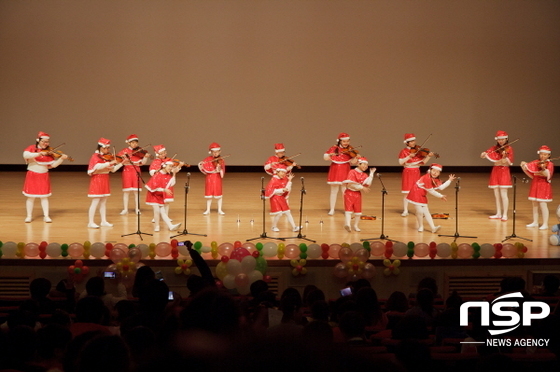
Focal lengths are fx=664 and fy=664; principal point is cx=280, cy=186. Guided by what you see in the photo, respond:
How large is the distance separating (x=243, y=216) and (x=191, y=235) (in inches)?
65.2

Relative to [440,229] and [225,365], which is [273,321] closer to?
[225,365]

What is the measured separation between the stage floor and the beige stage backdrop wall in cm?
194

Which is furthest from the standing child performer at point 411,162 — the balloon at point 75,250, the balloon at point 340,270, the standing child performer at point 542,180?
the balloon at point 75,250

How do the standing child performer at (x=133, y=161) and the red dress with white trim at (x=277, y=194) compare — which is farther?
the standing child performer at (x=133, y=161)

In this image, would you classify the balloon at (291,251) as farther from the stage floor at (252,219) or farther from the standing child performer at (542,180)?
the standing child performer at (542,180)

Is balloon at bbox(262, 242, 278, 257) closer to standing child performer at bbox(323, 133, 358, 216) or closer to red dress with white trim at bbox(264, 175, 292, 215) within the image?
red dress with white trim at bbox(264, 175, 292, 215)

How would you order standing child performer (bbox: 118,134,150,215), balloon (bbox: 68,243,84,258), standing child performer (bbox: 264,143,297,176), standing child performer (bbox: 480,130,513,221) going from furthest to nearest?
standing child performer (bbox: 118,134,150,215) < standing child performer (bbox: 480,130,513,221) < standing child performer (bbox: 264,143,297,176) < balloon (bbox: 68,243,84,258)

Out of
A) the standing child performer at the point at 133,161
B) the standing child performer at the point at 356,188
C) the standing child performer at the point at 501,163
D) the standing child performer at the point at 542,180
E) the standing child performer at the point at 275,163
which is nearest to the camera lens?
the standing child performer at the point at 356,188

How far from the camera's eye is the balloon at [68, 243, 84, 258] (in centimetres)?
803

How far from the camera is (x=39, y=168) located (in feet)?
32.7

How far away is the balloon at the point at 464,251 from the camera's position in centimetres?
825

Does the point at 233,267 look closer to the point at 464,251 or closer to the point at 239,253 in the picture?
the point at 239,253

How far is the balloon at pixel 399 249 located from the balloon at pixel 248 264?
5.96 feet

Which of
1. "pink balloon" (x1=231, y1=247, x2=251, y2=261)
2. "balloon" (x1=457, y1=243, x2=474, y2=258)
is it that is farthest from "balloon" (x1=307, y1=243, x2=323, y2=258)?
"balloon" (x1=457, y1=243, x2=474, y2=258)
